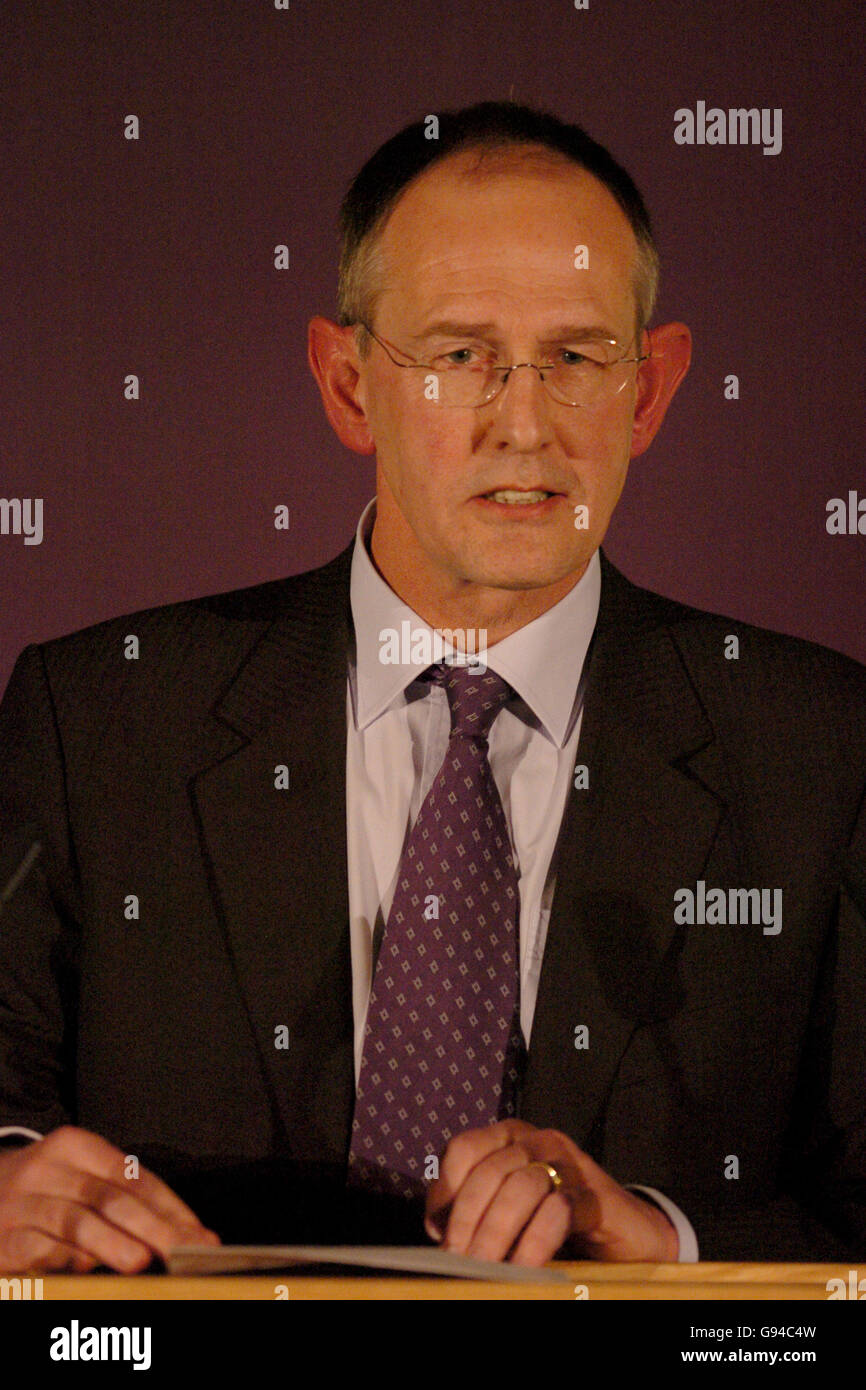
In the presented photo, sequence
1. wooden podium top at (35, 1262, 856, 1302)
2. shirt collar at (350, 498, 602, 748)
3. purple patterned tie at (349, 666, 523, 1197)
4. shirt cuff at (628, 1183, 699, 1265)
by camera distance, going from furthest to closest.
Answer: shirt collar at (350, 498, 602, 748) < purple patterned tie at (349, 666, 523, 1197) < shirt cuff at (628, 1183, 699, 1265) < wooden podium top at (35, 1262, 856, 1302)

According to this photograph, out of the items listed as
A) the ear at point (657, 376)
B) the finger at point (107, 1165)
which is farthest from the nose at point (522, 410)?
the finger at point (107, 1165)

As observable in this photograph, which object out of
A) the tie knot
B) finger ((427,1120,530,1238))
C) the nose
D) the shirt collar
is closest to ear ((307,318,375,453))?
the shirt collar

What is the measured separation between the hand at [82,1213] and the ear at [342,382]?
93 centimetres

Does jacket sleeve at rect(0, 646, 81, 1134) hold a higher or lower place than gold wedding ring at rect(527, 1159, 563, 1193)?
higher

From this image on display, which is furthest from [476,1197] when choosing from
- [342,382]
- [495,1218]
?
[342,382]

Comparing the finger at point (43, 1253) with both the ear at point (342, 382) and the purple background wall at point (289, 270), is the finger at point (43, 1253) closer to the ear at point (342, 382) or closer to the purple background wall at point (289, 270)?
the purple background wall at point (289, 270)

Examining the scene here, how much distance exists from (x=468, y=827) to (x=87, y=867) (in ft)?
1.55

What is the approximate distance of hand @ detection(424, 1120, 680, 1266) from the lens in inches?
55.4

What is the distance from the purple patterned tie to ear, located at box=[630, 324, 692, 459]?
48 centimetres

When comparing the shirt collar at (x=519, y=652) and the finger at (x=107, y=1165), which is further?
the shirt collar at (x=519, y=652)

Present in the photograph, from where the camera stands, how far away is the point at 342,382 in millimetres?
1970

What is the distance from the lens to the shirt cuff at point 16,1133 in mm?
1712

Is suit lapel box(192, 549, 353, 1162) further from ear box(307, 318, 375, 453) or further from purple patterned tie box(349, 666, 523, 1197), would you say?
ear box(307, 318, 375, 453)

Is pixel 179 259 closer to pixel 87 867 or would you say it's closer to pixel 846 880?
pixel 87 867
